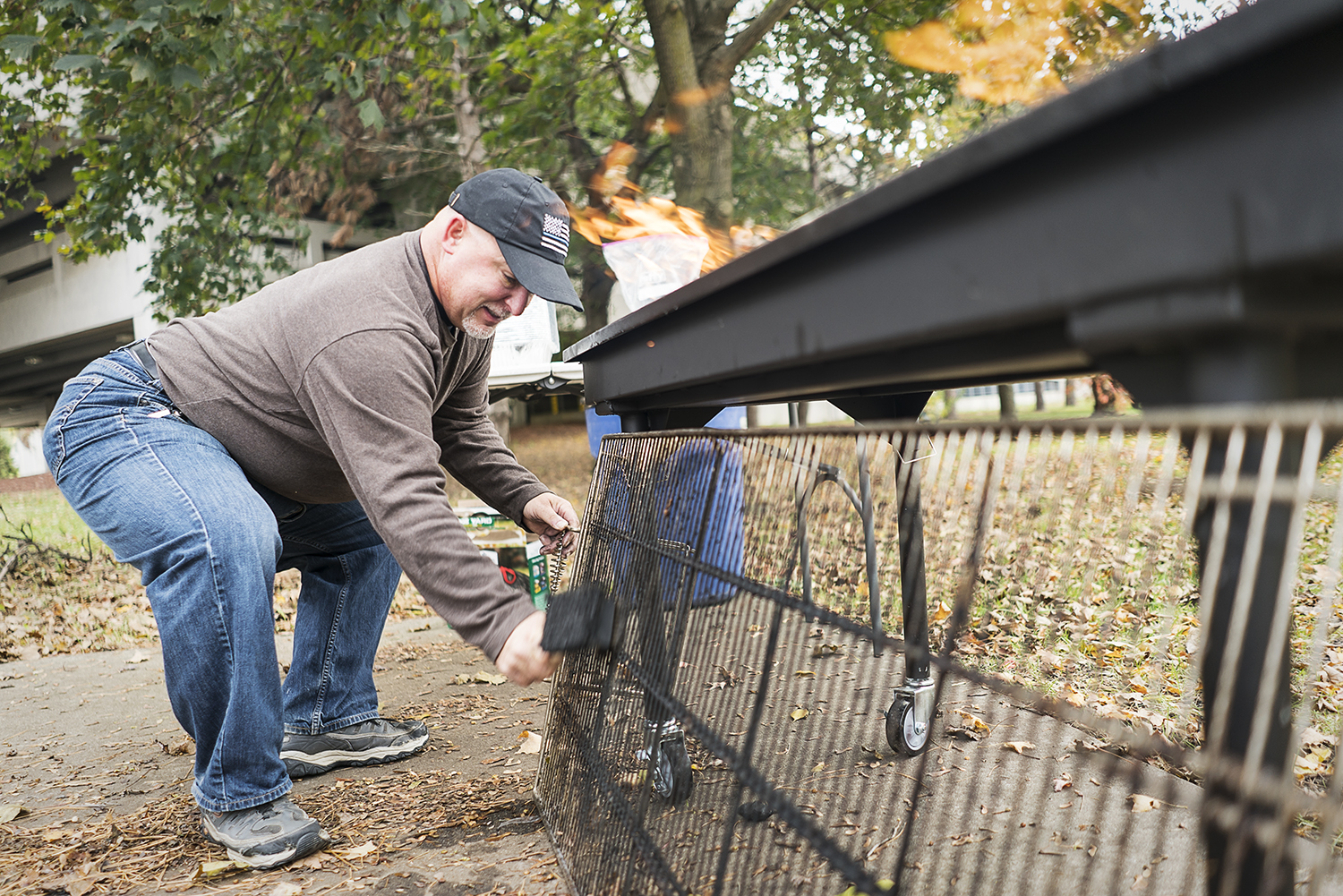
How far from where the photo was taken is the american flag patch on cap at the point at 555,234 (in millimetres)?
2391

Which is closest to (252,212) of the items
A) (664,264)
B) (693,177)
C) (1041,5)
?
(693,177)

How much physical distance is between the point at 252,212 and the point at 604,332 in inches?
305

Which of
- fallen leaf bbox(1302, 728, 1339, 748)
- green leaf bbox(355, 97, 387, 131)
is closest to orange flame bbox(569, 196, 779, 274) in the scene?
green leaf bbox(355, 97, 387, 131)

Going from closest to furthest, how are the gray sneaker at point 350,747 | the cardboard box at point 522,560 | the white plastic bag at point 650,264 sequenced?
1. the gray sneaker at point 350,747
2. the cardboard box at point 522,560
3. the white plastic bag at point 650,264

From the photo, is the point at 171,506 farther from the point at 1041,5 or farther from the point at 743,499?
the point at 1041,5

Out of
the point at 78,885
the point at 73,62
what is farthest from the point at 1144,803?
the point at 73,62

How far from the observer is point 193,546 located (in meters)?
2.31

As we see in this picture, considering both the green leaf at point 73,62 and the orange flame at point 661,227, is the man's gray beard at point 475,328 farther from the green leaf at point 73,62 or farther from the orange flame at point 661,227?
the green leaf at point 73,62

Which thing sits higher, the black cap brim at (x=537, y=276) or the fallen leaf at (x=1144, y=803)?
the black cap brim at (x=537, y=276)

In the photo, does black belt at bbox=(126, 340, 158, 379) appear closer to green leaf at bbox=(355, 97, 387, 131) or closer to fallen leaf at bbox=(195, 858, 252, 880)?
fallen leaf at bbox=(195, 858, 252, 880)

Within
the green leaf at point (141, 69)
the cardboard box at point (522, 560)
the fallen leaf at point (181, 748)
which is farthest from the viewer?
the green leaf at point (141, 69)

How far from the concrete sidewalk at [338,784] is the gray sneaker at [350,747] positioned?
4cm

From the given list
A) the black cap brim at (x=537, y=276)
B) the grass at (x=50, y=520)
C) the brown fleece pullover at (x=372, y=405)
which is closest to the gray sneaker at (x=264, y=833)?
the brown fleece pullover at (x=372, y=405)

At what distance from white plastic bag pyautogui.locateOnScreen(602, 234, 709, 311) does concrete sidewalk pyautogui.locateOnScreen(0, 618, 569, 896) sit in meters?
2.32
